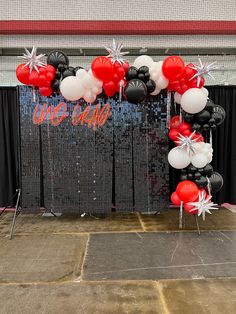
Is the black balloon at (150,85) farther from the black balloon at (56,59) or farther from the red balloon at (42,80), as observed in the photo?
the red balloon at (42,80)

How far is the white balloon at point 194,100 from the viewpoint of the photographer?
354 centimetres

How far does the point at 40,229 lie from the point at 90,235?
735 mm

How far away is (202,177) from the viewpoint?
148 inches

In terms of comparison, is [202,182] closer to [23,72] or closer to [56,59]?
[56,59]

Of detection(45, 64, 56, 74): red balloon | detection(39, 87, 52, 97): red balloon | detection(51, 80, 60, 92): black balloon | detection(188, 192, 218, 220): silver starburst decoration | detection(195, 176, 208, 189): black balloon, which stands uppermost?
detection(45, 64, 56, 74): red balloon

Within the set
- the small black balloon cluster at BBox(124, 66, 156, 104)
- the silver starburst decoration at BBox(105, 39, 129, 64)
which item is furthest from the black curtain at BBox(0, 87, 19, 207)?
the small black balloon cluster at BBox(124, 66, 156, 104)

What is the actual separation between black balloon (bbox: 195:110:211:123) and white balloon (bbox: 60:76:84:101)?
1498 mm

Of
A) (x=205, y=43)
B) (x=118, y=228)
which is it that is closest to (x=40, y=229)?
(x=118, y=228)

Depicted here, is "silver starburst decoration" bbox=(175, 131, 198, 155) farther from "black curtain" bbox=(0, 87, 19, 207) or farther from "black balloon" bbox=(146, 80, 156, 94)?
"black curtain" bbox=(0, 87, 19, 207)

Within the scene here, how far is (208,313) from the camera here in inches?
85.3

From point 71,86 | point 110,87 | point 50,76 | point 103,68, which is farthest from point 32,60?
point 110,87

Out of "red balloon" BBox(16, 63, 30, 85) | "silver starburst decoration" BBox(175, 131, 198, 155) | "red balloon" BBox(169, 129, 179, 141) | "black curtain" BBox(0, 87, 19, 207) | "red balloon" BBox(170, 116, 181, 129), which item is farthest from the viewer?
"black curtain" BBox(0, 87, 19, 207)

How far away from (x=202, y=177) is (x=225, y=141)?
4.40 feet

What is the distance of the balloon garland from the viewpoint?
3.55 metres
